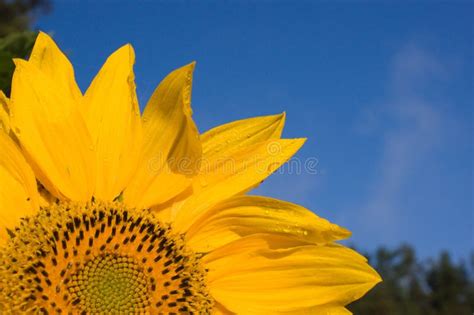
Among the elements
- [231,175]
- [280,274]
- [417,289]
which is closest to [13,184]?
[231,175]

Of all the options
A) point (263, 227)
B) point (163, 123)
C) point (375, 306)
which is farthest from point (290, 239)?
point (375, 306)

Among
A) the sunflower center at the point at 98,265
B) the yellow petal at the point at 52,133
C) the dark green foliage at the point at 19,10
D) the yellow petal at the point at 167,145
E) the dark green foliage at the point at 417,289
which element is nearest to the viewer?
the sunflower center at the point at 98,265

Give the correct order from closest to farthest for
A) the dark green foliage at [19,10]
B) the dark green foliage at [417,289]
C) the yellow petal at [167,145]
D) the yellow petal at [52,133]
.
→ the yellow petal at [52,133]
the yellow petal at [167,145]
the dark green foliage at [19,10]
the dark green foliage at [417,289]

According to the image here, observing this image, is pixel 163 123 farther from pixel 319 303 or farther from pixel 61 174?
pixel 319 303

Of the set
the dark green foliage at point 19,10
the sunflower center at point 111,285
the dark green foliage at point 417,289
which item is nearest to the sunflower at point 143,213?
the sunflower center at point 111,285

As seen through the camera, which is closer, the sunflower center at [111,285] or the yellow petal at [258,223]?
the sunflower center at [111,285]

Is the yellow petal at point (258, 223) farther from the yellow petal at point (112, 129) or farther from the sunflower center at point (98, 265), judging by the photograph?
the yellow petal at point (112, 129)
